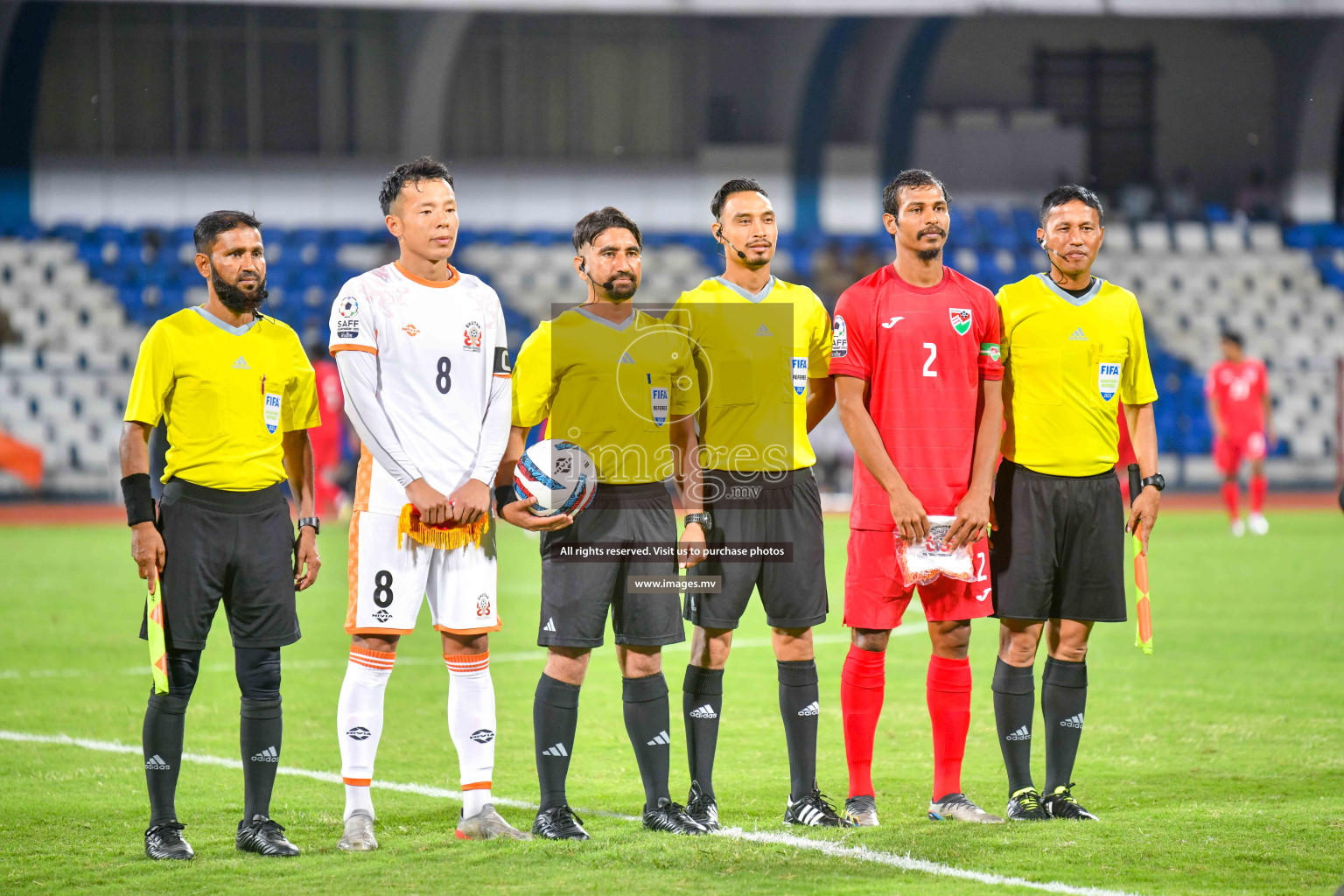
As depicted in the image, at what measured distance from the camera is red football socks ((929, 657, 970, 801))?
209 inches

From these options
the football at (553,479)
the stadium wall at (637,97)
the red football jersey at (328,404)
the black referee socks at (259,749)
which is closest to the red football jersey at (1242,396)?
→ the red football jersey at (328,404)

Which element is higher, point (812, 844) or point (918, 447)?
point (918, 447)

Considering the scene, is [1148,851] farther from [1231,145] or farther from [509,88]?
[1231,145]

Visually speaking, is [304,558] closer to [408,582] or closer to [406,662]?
[408,582]

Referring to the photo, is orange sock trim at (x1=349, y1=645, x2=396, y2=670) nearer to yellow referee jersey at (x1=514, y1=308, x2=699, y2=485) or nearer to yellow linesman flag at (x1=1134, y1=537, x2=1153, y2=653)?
yellow referee jersey at (x1=514, y1=308, x2=699, y2=485)

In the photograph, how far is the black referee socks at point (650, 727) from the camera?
16.7ft

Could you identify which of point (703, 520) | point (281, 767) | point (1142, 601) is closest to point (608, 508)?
point (703, 520)

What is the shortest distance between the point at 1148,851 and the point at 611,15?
904 inches

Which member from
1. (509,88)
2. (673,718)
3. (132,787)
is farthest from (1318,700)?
(509,88)

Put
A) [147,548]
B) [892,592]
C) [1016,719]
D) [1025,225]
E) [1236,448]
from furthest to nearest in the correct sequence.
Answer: [1025,225]
[1236,448]
[1016,719]
[892,592]
[147,548]

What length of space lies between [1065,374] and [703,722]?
1853 mm

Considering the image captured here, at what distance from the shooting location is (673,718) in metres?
7.32

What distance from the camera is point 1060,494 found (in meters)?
5.42

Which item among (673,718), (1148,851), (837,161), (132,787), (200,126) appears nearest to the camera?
(1148,851)
